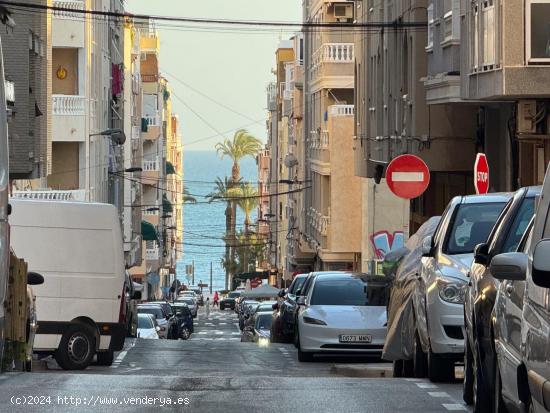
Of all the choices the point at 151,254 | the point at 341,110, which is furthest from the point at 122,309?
the point at 151,254

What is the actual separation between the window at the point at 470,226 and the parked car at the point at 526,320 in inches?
180

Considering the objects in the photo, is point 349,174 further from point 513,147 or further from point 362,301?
point 362,301

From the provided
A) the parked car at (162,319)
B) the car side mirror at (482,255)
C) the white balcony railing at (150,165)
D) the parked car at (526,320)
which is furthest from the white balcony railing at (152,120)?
the parked car at (526,320)

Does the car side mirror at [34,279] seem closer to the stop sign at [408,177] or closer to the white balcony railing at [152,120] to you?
the stop sign at [408,177]

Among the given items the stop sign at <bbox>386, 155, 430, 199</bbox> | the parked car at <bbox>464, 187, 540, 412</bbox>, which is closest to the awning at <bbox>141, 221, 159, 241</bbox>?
the stop sign at <bbox>386, 155, 430, 199</bbox>

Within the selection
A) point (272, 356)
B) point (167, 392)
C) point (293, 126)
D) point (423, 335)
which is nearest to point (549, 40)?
point (272, 356)

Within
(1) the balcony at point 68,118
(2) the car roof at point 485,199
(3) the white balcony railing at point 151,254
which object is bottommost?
(3) the white balcony railing at point 151,254

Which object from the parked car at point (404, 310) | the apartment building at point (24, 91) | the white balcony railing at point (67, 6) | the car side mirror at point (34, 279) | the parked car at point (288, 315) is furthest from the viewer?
the white balcony railing at point (67, 6)

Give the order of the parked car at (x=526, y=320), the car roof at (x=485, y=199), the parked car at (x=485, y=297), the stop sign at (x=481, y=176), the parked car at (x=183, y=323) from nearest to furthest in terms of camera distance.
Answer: the parked car at (x=526, y=320), the parked car at (x=485, y=297), the car roof at (x=485, y=199), the stop sign at (x=481, y=176), the parked car at (x=183, y=323)

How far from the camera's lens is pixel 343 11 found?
6406 centimetres

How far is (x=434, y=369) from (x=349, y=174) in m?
42.2

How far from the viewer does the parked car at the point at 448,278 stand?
1473 cm

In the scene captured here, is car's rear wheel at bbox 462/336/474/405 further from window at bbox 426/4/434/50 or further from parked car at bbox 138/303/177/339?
parked car at bbox 138/303/177/339

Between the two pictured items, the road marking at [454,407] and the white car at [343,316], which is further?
the white car at [343,316]
